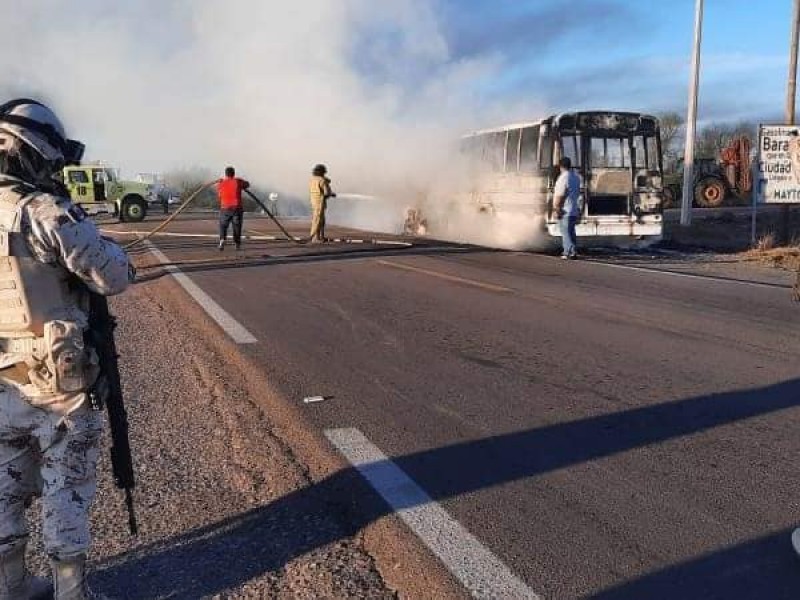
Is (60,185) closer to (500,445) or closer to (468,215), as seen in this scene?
(500,445)

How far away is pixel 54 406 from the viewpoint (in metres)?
2.83

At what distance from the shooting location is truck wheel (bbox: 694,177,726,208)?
32.1m

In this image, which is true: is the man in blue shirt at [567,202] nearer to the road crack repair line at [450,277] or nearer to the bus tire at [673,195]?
the road crack repair line at [450,277]

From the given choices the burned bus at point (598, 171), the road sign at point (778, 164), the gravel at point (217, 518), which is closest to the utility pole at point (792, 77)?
the road sign at point (778, 164)

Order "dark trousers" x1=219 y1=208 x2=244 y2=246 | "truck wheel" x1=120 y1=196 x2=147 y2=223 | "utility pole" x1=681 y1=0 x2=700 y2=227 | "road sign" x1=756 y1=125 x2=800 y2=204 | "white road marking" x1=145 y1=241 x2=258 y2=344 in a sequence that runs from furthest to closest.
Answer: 1. "truck wheel" x1=120 y1=196 x2=147 y2=223
2. "utility pole" x1=681 y1=0 x2=700 y2=227
3. "road sign" x1=756 y1=125 x2=800 y2=204
4. "dark trousers" x1=219 y1=208 x2=244 y2=246
5. "white road marking" x1=145 y1=241 x2=258 y2=344

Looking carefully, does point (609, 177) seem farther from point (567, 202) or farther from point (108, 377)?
point (108, 377)

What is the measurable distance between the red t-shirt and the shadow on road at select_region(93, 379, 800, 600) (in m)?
12.5

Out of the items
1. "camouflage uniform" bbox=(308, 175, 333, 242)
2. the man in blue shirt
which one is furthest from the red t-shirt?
the man in blue shirt

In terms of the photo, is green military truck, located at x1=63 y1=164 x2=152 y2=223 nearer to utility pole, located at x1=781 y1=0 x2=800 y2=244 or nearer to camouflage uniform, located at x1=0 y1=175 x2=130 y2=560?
utility pole, located at x1=781 y1=0 x2=800 y2=244

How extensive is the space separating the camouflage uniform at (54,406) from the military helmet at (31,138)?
0.25 feet

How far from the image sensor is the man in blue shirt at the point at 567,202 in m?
15.4

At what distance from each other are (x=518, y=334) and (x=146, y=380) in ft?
11.5

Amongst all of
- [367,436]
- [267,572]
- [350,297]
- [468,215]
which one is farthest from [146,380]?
[468,215]

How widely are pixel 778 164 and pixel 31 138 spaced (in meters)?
18.2
